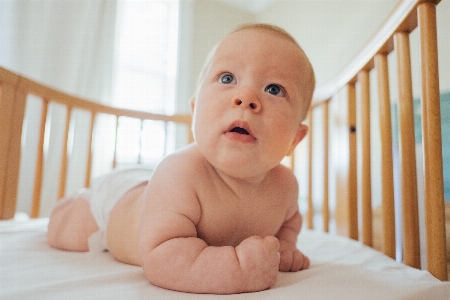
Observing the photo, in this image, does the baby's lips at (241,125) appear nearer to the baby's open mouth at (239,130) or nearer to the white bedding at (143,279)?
the baby's open mouth at (239,130)

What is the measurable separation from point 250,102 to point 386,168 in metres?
0.40

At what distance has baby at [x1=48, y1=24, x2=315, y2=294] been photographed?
0.46 m

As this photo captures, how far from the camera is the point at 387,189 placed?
0.73 metres

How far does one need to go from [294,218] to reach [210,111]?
1.02 ft

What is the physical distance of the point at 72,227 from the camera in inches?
29.2

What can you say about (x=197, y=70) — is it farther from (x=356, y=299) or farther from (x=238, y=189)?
(x=356, y=299)

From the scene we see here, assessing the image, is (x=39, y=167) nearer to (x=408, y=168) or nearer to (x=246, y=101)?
(x=246, y=101)

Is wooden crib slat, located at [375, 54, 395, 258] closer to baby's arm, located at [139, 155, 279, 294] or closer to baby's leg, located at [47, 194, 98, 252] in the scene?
baby's arm, located at [139, 155, 279, 294]

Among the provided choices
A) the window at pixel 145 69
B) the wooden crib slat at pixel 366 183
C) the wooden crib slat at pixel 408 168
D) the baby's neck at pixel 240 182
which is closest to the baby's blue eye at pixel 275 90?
the baby's neck at pixel 240 182

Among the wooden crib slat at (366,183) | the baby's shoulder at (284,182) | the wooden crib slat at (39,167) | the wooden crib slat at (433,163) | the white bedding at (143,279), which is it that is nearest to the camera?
the white bedding at (143,279)

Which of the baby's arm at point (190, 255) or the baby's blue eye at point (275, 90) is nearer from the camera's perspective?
the baby's arm at point (190, 255)

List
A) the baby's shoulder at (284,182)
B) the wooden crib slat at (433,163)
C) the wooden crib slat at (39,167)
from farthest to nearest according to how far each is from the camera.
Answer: the wooden crib slat at (39,167)
the baby's shoulder at (284,182)
the wooden crib slat at (433,163)

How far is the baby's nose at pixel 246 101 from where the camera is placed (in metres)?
0.49

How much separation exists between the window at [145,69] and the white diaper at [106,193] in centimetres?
144
